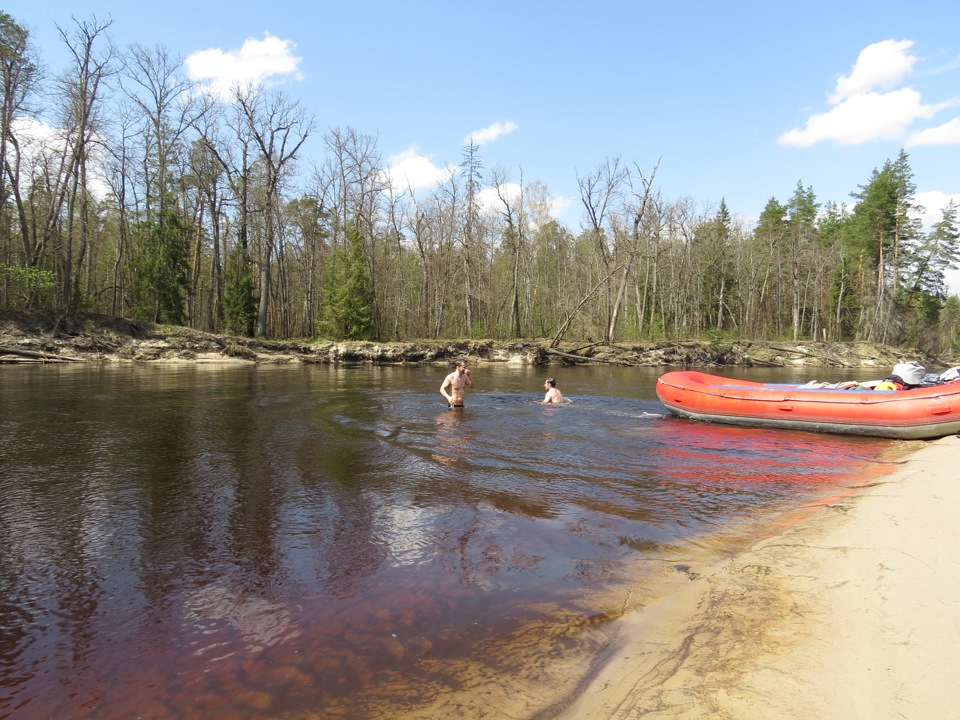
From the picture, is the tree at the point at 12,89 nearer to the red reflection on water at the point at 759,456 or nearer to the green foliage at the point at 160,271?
the green foliage at the point at 160,271

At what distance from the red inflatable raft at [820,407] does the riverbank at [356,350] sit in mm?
20653

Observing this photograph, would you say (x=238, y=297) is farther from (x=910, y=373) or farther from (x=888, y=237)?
(x=888, y=237)

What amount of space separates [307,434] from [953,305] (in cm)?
9540

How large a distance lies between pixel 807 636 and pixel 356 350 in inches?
1207

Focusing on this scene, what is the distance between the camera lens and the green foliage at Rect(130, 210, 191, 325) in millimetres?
30812

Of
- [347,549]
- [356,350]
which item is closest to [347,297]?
[356,350]

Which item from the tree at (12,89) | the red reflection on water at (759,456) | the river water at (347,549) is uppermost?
the tree at (12,89)

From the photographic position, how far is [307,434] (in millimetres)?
10664

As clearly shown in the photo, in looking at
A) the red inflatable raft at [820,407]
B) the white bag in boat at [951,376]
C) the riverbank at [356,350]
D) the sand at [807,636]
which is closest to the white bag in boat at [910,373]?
the white bag in boat at [951,376]

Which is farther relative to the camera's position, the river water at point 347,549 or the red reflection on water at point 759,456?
the red reflection on water at point 759,456

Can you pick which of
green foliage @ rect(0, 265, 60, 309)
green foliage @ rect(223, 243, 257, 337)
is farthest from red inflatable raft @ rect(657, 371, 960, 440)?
green foliage @ rect(223, 243, 257, 337)

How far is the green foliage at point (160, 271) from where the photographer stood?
30812 millimetres

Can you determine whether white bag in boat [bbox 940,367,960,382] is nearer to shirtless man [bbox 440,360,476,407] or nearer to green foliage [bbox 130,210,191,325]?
shirtless man [bbox 440,360,476,407]

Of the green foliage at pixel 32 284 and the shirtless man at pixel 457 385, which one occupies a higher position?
the green foliage at pixel 32 284
